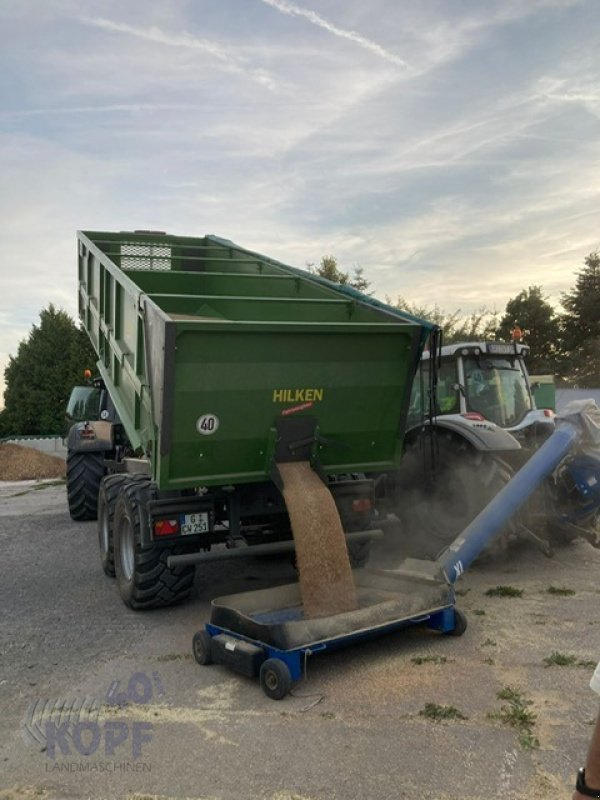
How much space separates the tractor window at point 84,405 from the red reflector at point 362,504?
5.74 metres

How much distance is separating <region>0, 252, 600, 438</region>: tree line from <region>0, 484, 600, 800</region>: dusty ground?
23910 mm

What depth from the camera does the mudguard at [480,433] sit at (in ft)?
21.7

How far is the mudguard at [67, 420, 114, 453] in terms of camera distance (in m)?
10.1

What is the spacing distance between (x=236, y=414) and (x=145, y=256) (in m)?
3.57

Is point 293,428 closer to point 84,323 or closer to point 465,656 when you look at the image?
point 465,656

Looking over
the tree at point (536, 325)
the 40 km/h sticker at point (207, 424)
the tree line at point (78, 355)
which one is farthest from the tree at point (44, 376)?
the 40 km/h sticker at point (207, 424)

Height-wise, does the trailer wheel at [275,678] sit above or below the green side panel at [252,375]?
below

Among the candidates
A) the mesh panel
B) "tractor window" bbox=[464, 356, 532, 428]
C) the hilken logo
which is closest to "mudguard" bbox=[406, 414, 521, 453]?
"tractor window" bbox=[464, 356, 532, 428]

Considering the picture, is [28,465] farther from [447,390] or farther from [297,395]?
[297,395]

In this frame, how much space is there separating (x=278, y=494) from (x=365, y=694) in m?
2.00

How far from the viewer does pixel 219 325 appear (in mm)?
4938

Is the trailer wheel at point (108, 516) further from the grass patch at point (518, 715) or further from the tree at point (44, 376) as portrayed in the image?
the tree at point (44, 376)

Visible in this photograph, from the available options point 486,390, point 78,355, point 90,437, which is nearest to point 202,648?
point 486,390

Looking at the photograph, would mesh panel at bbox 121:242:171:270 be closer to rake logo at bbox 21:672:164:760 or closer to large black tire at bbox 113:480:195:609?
large black tire at bbox 113:480:195:609
